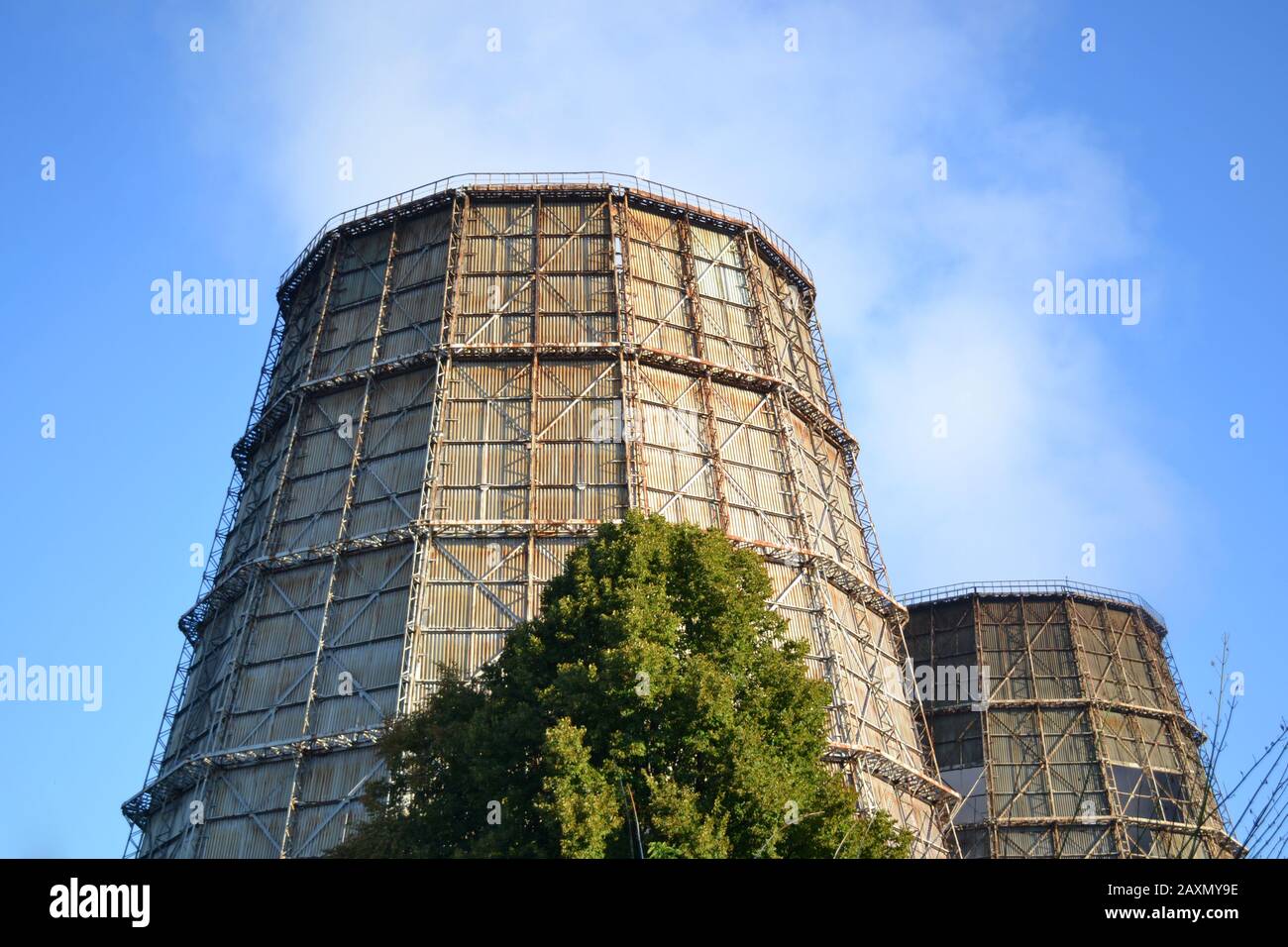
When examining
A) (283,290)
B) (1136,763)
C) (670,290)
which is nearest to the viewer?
(670,290)

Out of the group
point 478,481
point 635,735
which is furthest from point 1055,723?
point 635,735

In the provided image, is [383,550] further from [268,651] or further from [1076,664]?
[1076,664]

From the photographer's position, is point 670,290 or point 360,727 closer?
point 360,727
